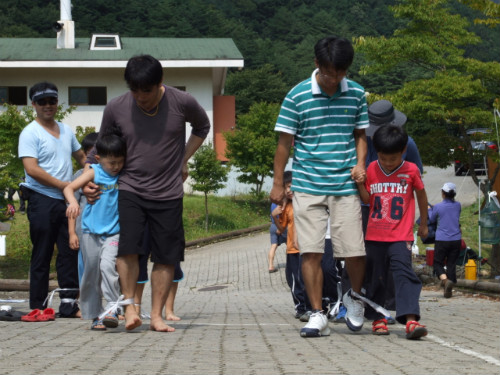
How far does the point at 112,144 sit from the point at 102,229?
0.73m

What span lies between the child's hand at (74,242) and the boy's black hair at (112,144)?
146 cm

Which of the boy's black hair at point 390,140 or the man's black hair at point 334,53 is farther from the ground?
the man's black hair at point 334,53

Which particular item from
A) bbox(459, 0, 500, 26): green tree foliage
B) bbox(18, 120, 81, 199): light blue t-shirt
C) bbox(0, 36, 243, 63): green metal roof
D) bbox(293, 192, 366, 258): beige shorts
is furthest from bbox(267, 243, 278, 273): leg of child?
bbox(0, 36, 243, 63): green metal roof

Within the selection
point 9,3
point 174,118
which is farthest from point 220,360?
point 9,3

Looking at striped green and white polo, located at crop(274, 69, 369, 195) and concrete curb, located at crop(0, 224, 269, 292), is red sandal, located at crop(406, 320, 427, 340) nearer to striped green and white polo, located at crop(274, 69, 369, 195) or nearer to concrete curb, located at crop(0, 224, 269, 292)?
striped green and white polo, located at crop(274, 69, 369, 195)

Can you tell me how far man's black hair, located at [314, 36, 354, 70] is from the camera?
19.8ft

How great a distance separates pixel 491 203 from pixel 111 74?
2618 cm

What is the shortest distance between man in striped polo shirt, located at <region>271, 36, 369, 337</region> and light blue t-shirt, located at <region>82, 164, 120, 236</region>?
1249 mm

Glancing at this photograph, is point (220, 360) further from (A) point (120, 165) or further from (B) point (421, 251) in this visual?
(B) point (421, 251)

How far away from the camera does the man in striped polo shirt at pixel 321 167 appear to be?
6266 millimetres

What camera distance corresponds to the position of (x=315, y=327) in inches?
238

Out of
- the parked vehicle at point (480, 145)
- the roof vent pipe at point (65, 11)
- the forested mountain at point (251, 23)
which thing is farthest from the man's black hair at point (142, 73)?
the forested mountain at point (251, 23)

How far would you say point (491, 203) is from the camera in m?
19.5

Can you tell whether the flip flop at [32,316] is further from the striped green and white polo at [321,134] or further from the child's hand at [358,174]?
the child's hand at [358,174]
